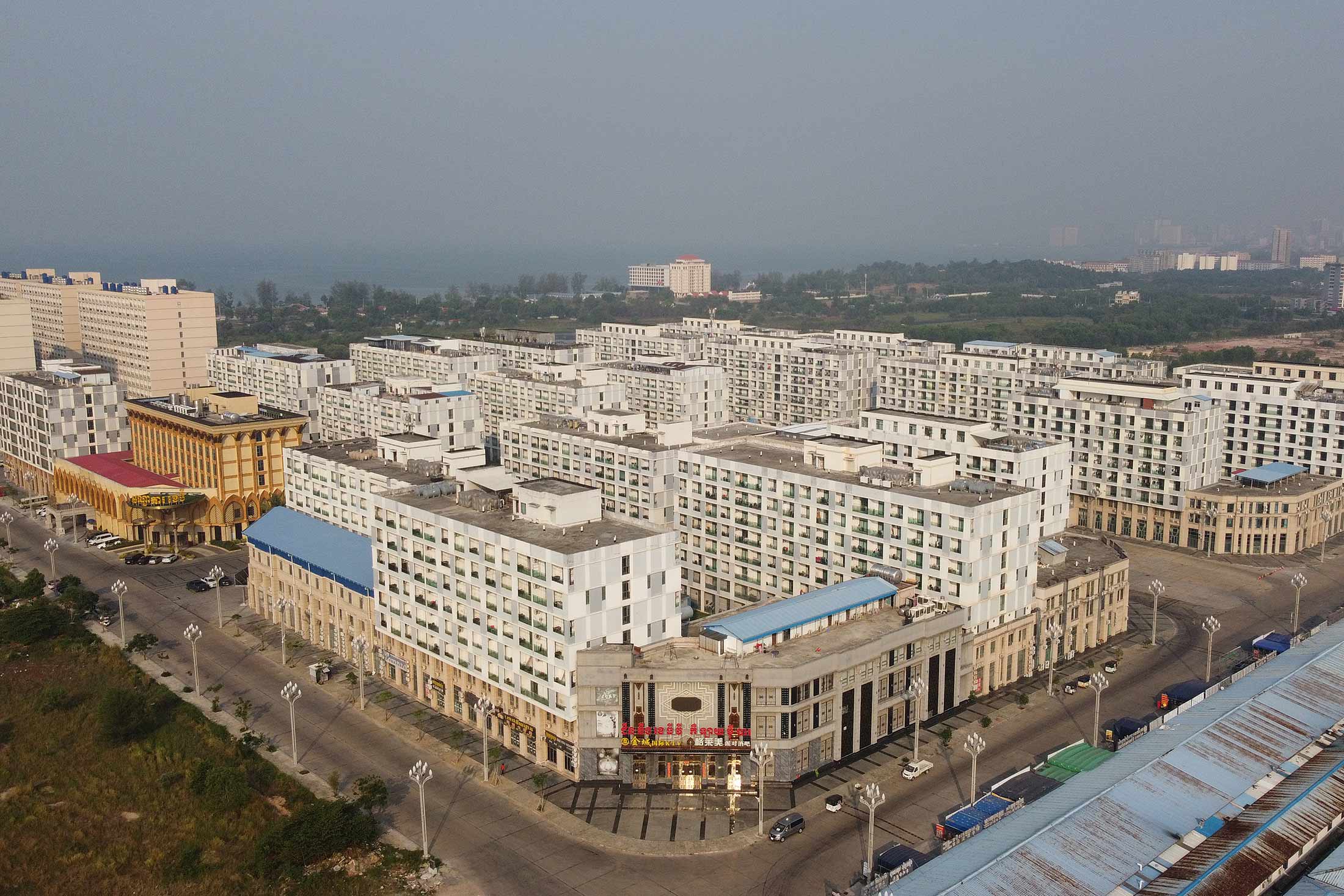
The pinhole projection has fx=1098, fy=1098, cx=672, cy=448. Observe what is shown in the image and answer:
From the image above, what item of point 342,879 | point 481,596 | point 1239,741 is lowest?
point 342,879

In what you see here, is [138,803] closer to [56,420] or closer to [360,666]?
[360,666]

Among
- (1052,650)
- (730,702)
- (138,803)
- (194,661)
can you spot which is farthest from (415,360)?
(730,702)

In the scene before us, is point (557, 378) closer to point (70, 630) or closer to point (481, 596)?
point (70, 630)

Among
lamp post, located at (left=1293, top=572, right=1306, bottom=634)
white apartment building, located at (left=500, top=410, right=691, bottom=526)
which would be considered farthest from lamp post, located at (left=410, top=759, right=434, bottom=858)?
lamp post, located at (left=1293, top=572, right=1306, bottom=634)

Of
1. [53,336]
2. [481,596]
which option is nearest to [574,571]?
[481,596]

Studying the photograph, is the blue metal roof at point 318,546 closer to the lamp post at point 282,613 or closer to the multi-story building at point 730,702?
the lamp post at point 282,613

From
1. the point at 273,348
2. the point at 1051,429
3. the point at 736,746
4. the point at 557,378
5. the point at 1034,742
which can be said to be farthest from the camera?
the point at 273,348
